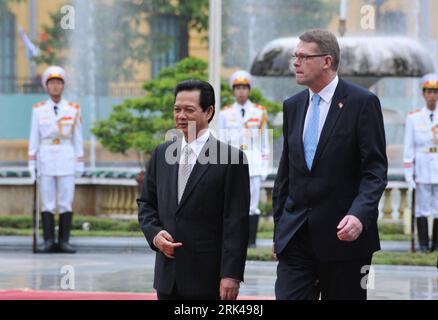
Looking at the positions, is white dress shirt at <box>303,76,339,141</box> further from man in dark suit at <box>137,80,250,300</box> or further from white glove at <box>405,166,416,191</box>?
white glove at <box>405,166,416,191</box>

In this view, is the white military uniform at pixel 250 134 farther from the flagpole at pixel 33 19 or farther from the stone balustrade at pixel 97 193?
the flagpole at pixel 33 19

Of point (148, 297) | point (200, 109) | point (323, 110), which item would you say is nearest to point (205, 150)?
point (200, 109)

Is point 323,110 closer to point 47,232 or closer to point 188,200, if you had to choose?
point 188,200

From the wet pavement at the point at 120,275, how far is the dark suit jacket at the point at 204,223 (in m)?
4.13

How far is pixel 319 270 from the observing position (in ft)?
22.1

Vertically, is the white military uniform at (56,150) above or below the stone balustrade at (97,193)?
above

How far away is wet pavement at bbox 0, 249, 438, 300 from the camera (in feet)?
36.2

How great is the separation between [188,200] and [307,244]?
0.68 metres

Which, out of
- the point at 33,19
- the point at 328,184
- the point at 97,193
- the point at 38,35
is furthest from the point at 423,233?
the point at 33,19

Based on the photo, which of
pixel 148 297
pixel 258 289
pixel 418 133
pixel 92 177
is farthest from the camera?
pixel 92 177

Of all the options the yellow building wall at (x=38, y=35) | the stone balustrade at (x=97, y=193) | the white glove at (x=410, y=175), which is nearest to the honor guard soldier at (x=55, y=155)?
the stone balustrade at (x=97, y=193)

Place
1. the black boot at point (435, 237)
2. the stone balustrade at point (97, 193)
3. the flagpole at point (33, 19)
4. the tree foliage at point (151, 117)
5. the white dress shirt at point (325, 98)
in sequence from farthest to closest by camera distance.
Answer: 1. the flagpole at point (33, 19)
2. the tree foliage at point (151, 117)
3. the stone balustrade at point (97, 193)
4. the black boot at point (435, 237)
5. the white dress shirt at point (325, 98)

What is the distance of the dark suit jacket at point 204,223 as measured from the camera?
21.1 ft

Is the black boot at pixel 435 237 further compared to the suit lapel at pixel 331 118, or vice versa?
the black boot at pixel 435 237
